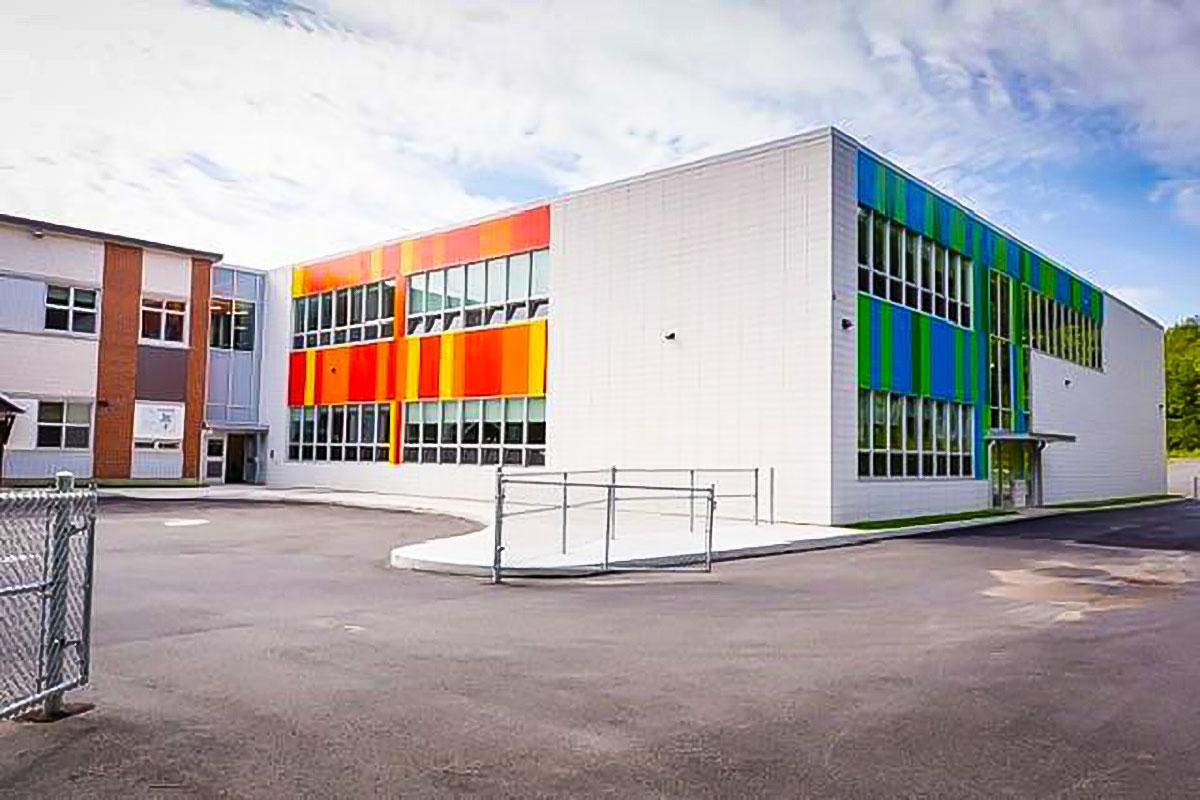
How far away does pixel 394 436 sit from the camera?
35312 mm

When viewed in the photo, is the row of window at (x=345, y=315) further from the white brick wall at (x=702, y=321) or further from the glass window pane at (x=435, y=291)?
the white brick wall at (x=702, y=321)

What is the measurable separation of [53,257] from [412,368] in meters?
12.8

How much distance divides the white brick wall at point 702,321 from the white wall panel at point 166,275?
16.1 metres

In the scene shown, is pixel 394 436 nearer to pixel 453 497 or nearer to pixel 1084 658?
pixel 453 497

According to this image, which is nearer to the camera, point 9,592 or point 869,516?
point 9,592

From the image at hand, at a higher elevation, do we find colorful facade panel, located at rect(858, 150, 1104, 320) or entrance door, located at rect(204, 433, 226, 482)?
colorful facade panel, located at rect(858, 150, 1104, 320)

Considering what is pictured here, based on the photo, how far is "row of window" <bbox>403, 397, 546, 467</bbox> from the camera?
3045 centimetres

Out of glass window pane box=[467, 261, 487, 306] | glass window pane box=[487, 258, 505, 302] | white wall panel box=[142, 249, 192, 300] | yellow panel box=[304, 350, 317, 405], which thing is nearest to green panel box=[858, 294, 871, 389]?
glass window pane box=[487, 258, 505, 302]

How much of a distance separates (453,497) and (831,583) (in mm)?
20064

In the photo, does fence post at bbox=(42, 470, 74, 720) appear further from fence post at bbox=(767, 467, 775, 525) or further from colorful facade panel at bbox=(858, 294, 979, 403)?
colorful facade panel at bbox=(858, 294, 979, 403)

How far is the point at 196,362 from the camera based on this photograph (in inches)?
1523

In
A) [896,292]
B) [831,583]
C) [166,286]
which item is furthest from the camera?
[166,286]

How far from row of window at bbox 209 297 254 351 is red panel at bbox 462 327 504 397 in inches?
521

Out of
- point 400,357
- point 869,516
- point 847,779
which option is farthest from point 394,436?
point 847,779
